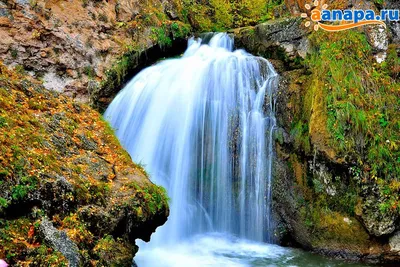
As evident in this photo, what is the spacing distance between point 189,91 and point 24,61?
13.9 feet

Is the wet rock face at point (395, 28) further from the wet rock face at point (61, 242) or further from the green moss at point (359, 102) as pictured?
the wet rock face at point (61, 242)

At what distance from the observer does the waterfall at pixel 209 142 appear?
7277mm

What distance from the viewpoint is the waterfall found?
7.28 metres

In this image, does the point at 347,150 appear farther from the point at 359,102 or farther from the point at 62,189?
the point at 62,189

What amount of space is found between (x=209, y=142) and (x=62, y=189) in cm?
479

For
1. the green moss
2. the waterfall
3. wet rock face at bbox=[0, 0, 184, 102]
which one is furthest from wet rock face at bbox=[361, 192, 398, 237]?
wet rock face at bbox=[0, 0, 184, 102]

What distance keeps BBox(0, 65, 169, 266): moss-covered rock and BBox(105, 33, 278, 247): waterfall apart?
104 inches

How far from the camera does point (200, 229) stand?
23.5ft

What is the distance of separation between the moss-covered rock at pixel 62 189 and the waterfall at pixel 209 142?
2.64 meters

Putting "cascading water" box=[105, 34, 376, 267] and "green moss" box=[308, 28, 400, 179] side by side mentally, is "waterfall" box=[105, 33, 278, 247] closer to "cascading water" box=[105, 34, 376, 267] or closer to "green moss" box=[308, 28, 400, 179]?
"cascading water" box=[105, 34, 376, 267]

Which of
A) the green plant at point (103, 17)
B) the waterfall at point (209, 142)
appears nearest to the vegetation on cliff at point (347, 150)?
the waterfall at point (209, 142)

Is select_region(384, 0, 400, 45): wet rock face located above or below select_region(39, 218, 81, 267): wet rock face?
above

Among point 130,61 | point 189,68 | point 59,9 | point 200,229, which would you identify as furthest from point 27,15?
point 200,229

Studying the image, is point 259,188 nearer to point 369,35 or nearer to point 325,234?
point 325,234
